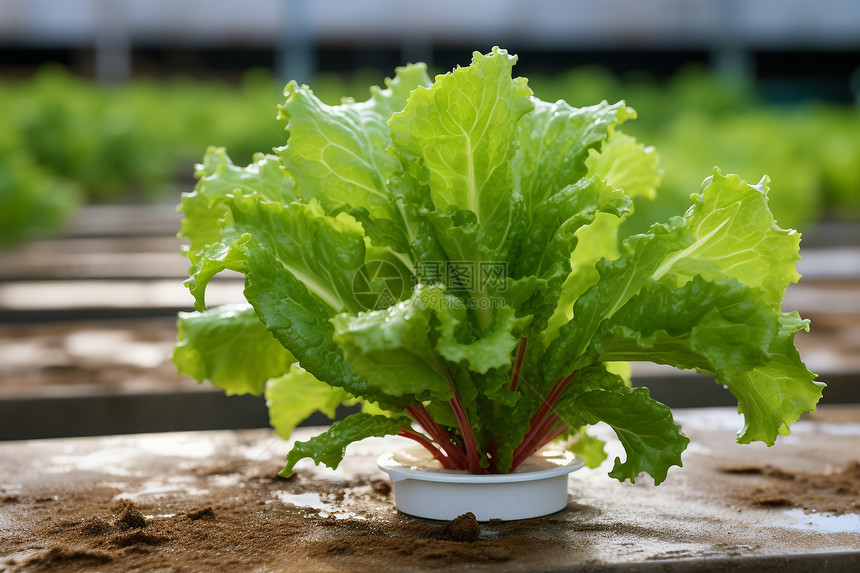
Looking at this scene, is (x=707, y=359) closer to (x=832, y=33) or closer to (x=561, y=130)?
(x=561, y=130)

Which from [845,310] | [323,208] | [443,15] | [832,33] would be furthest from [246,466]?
[832,33]

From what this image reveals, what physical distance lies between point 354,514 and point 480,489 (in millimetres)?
233

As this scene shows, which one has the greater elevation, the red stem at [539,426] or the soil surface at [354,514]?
the red stem at [539,426]

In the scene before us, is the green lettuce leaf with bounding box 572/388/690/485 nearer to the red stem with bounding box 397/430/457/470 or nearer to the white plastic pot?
the white plastic pot

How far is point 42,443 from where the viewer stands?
2072 mm

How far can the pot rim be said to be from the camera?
1.35 metres

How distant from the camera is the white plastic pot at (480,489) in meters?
1.38

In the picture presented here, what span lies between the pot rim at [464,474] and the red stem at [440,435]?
19 millimetres

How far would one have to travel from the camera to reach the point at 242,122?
1350cm

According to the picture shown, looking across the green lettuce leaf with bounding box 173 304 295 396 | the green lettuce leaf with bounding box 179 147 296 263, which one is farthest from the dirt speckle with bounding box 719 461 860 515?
the green lettuce leaf with bounding box 179 147 296 263

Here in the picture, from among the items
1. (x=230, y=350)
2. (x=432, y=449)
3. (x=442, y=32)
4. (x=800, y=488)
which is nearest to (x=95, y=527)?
(x=230, y=350)

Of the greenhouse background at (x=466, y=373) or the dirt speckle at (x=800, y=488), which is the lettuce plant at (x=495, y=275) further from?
the dirt speckle at (x=800, y=488)

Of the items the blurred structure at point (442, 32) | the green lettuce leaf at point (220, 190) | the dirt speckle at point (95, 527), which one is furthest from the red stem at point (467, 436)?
the blurred structure at point (442, 32)

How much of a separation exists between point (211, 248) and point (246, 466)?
69 cm
